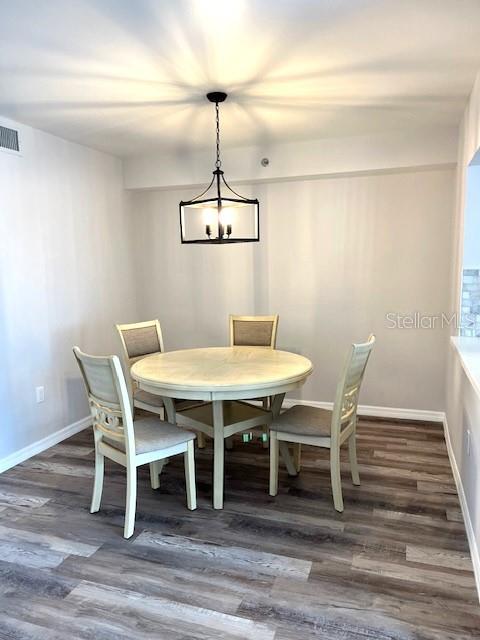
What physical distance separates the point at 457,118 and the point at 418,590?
120 inches

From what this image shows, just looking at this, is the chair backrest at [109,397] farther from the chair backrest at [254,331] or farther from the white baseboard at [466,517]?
the white baseboard at [466,517]

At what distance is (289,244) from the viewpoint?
4.27 m

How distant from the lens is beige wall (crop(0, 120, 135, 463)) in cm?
326

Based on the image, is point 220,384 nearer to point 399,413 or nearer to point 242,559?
point 242,559

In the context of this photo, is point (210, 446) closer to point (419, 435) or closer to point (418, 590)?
point (419, 435)

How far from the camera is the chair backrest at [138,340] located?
138 inches

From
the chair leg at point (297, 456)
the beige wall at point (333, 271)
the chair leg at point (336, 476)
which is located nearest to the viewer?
the chair leg at point (336, 476)

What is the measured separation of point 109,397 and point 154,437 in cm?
36

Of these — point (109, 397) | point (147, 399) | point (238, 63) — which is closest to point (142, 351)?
point (147, 399)

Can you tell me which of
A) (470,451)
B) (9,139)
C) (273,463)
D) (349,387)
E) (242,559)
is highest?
(9,139)

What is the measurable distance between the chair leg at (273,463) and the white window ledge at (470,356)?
1145 millimetres

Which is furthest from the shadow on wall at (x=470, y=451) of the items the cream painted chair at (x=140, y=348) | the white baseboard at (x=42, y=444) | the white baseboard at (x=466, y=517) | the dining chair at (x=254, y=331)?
the white baseboard at (x=42, y=444)

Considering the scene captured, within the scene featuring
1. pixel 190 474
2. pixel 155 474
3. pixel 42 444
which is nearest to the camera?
pixel 190 474

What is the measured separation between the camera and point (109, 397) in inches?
92.5
